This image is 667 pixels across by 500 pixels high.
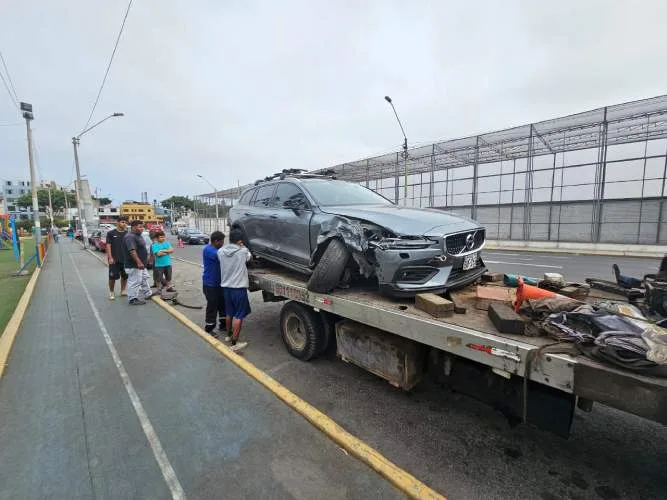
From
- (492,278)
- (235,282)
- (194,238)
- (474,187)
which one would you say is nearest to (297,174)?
(235,282)

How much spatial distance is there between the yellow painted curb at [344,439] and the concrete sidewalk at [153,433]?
Answer: 0.06 m

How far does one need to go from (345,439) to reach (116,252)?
6812 mm

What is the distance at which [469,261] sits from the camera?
350cm

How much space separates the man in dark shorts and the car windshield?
15.9ft

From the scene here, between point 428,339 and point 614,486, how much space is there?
58.2 inches

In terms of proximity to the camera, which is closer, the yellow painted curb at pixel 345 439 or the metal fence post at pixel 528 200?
the yellow painted curb at pixel 345 439

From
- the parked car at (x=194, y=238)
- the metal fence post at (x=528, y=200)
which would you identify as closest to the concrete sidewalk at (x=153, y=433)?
the metal fence post at (x=528, y=200)

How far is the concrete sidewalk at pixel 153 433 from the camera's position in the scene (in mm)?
2152

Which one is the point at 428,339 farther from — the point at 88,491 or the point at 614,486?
the point at 88,491

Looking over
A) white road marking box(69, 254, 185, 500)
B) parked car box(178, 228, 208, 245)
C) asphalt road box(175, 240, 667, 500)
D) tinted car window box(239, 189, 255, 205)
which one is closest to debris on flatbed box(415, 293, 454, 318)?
asphalt road box(175, 240, 667, 500)

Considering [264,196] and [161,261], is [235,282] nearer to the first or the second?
[264,196]

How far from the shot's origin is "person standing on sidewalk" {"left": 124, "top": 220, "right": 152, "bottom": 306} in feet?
21.9

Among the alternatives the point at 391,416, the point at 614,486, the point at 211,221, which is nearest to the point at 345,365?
the point at 391,416

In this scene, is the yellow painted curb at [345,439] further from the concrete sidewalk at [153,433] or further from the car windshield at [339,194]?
the car windshield at [339,194]
